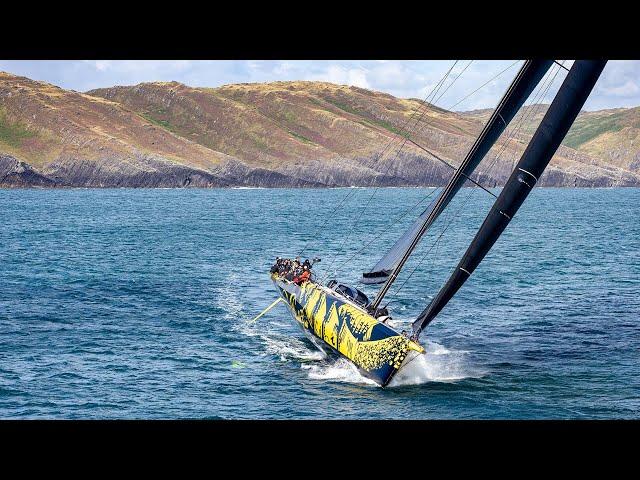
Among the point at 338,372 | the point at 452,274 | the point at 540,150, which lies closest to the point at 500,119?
the point at 540,150

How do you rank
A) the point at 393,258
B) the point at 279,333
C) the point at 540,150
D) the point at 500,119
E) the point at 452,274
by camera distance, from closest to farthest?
the point at 540,150, the point at 452,274, the point at 500,119, the point at 393,258, the point at 279,333

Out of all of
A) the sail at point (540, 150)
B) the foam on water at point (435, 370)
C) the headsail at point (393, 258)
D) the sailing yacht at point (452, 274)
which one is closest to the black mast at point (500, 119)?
the sailing yacht at point (452, 274)

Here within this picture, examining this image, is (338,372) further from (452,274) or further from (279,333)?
(279,333)

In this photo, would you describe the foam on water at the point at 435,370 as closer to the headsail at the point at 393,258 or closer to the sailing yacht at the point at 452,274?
the sailing yacht at the point at 452,274

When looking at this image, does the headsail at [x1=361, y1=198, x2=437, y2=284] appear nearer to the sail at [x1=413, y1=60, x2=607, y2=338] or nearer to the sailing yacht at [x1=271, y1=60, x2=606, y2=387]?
the sailing yacht at [x1=271, y1=60, x2=606, y2=387]

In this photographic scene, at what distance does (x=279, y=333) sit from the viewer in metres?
38.3

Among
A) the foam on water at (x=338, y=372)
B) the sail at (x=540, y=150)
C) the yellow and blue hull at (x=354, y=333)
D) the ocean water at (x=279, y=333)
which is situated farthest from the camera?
the foam on water at (x=338, y=372)

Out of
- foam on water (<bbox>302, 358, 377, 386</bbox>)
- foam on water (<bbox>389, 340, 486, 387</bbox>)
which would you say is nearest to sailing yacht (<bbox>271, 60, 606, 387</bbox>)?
foam on water (<bbox>302, 358, 377, 386</bbox>)

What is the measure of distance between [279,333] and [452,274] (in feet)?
40.0

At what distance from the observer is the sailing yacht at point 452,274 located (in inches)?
975

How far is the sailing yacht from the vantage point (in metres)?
24.8

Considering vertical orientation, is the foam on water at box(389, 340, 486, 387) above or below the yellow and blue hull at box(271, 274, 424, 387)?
below

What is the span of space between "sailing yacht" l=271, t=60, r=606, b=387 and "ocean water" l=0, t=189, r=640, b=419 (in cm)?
123
